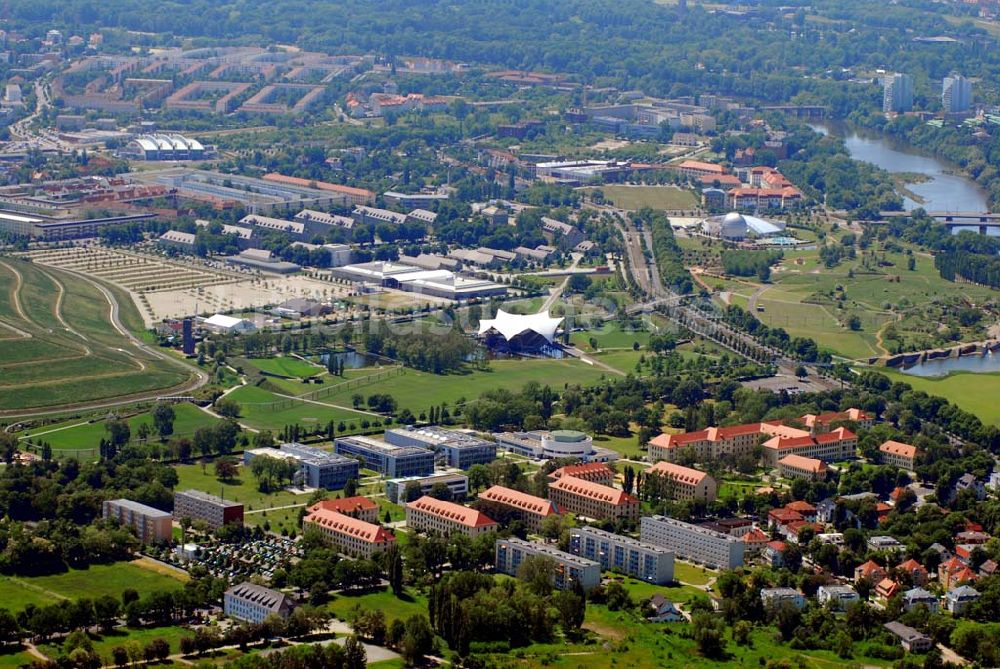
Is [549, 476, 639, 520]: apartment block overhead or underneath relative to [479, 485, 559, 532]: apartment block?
underneath

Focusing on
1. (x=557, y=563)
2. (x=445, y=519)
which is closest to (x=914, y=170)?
(x=445, y=519)

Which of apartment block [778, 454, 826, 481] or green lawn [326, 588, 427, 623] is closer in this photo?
green lawn [326, 588, 427, 623]

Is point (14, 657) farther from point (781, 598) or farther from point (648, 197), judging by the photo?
point (648, 197)

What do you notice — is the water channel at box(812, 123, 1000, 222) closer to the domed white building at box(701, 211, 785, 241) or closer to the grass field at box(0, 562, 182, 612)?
the domed white building at box(701, 211, 785, 241)

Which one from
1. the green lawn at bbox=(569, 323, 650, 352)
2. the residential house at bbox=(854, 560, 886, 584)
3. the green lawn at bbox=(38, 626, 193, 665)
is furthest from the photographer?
the green lawn at bbox=(569, 323, 650, 352)

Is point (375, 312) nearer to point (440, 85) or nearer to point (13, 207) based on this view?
point (13, 207)

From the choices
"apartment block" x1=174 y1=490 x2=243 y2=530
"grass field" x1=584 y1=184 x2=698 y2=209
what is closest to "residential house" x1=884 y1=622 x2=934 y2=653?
"apartment block" x1=174 y1=490 x2=243 y2=530

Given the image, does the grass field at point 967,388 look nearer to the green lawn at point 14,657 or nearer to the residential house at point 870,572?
the residential house at point 870,572
